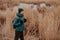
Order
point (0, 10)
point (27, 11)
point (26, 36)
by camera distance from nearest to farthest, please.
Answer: point (26, 36), point (27, 11), point (0, 10)

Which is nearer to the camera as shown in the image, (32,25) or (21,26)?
(21,26)

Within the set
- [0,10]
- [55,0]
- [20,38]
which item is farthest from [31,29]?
[55,0]

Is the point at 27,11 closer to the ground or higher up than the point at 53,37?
higher up

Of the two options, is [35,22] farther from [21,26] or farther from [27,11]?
[21,26]

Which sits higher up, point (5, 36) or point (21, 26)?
point (21, 26)

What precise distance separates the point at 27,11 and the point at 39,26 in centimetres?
154

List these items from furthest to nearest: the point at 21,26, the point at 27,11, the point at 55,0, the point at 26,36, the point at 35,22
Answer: the point at 55,0
the point at 27,11
the point at 35,22
the point at 26,36
the point at 21,26

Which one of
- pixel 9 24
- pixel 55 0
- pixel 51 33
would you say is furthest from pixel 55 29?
pixel 55 0

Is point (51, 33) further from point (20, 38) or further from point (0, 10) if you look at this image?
point (0, 10)

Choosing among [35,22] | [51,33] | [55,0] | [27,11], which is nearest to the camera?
[51,33]

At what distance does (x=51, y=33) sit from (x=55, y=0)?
650cm

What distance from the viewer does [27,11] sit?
9.62 m

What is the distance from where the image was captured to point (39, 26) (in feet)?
27.0

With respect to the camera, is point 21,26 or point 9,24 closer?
point 21,26
